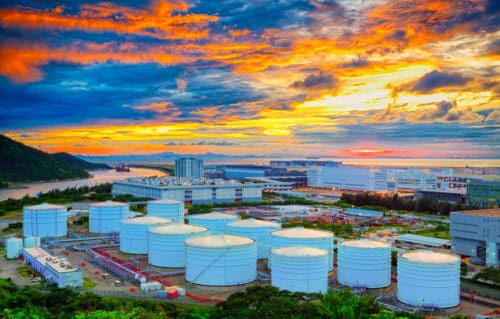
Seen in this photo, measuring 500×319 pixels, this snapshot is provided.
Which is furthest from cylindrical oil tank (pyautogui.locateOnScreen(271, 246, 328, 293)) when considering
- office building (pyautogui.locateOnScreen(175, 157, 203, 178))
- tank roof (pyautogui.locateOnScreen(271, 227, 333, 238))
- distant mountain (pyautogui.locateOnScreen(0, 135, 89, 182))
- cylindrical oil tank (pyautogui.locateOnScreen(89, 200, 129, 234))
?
distant mountain (pyautogui.locateOnScreen(0, 135, 89, 182))

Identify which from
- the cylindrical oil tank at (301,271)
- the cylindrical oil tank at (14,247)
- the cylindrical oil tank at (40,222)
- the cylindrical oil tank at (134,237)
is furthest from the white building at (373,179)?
the cylindrical oil tank at (14,247)

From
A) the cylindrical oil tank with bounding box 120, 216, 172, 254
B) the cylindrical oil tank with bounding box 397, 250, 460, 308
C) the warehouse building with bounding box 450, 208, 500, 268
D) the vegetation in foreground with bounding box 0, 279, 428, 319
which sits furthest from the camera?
the cylindrical oil tank with bounding box 120, 216, 172, 254

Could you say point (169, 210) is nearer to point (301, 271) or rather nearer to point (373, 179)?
point (301, 271)

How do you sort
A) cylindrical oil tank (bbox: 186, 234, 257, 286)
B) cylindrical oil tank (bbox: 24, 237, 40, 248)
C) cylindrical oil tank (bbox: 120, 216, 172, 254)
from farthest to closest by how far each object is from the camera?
cylindrical oil tank (bbox: 120, 216, 172, 254) < cylindrical oil tank (bbox: 24, 237, 40, 248) < cylindrical oil tank (bbox: 186, 234, 257, 286)

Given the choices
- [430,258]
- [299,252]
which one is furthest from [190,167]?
[430,258]

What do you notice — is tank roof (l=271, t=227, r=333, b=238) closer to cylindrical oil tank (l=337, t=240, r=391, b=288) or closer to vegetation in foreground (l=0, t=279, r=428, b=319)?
cylindrical oil tank (l=337, t=240, r=391, b=288)

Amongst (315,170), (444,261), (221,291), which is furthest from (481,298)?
(315,170)
